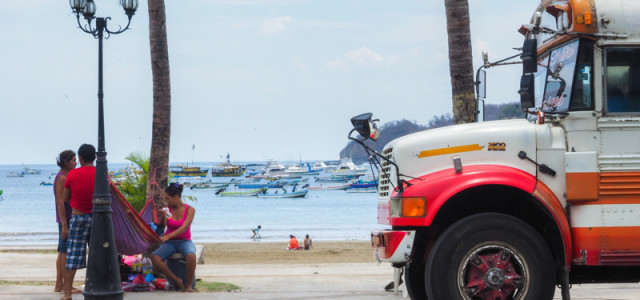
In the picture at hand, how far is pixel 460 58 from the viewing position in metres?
14.5

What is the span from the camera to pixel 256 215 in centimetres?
7650

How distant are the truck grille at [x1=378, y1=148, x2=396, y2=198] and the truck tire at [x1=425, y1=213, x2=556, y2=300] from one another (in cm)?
87

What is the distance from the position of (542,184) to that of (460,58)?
5.90 m

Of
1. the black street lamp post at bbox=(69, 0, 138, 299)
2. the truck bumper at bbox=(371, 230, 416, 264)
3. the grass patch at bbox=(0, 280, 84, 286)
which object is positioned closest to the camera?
the truck bumper at bbox=(371, 230, 416, 264)

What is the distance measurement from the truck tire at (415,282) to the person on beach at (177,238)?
425 cm

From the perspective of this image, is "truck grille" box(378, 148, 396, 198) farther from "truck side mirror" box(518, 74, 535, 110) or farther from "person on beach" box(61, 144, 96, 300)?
"person on beach" box(61, 144, 96, 300)

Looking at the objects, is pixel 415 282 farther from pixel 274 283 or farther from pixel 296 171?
pixel 296 171

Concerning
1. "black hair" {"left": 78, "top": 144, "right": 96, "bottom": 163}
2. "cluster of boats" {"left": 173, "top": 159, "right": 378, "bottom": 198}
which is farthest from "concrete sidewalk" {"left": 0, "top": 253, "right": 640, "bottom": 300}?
"cluster of boats" {"left": 173, "top": 159, "right": 378, "bottom": 198}

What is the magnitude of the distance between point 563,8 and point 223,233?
46296 mm

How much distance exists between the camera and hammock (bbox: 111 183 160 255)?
480 inches

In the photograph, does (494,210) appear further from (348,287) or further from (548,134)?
(348,287)

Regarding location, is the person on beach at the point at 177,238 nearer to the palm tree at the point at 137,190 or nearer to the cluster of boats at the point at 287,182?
the palm tree at the point at 137,190

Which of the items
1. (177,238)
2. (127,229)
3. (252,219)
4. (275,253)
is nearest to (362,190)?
(252,219)

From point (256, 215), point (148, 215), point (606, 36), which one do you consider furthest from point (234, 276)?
point (256, 215)
